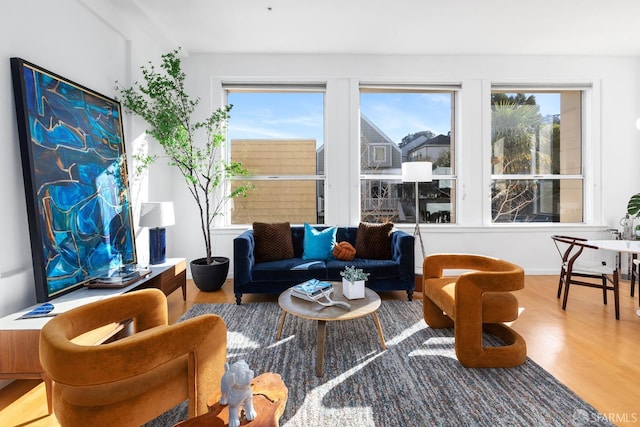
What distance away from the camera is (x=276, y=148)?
4.82 m

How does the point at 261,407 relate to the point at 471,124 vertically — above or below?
below

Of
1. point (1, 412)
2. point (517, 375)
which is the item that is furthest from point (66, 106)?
point (517, 375)

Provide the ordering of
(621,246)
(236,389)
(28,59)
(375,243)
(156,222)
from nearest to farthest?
(236,389) < (28,59) < (621,246) < (156,222) < (375,243)

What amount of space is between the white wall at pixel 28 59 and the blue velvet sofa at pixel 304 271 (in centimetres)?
175

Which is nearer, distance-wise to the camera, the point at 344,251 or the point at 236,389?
the point at 236,389

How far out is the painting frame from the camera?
2271 mm

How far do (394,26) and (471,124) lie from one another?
1.90 meters

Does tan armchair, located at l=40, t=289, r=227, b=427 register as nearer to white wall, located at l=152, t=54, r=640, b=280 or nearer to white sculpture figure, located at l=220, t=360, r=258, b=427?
white sculpture figure, located at l=220, t=360, r=258, b=427

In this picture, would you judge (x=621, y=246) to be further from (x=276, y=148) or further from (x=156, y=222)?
(x=156, y=222)

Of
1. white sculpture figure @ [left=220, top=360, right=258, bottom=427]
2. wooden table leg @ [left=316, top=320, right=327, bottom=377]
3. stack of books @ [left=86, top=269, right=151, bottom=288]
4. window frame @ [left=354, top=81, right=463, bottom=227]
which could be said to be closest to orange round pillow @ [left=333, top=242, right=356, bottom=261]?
window frame @ [left=354, top=81, right=463, bottom=227]

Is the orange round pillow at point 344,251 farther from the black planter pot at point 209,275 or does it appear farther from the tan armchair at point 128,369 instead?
the tan armchair at point 128,369

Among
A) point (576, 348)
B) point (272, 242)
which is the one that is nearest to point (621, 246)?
point (576, 348)

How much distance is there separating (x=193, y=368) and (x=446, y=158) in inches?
180

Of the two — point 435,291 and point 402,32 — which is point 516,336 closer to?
point 435,291
